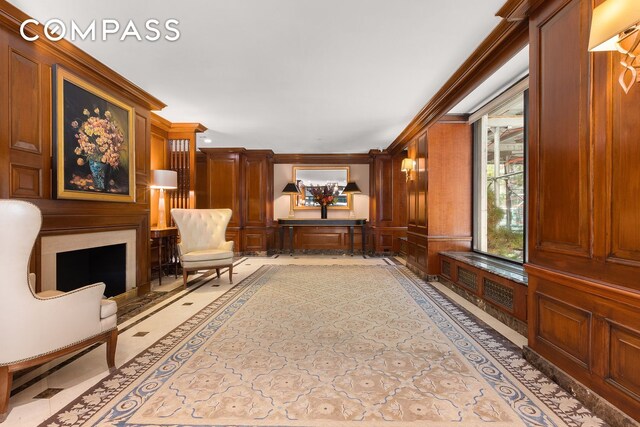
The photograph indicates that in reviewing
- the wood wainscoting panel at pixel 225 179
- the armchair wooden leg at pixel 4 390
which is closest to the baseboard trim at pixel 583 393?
the armchair wooden leg at pixel 4 390

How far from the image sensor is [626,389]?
155cm

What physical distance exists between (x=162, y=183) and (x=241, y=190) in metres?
2.98

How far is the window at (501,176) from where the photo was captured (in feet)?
11.8

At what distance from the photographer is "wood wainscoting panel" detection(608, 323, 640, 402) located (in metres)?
1.51

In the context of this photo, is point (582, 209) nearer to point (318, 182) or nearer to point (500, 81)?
point (500, 81)

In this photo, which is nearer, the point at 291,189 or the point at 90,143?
the point at 90,143

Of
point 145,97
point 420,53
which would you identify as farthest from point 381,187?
point 145,97

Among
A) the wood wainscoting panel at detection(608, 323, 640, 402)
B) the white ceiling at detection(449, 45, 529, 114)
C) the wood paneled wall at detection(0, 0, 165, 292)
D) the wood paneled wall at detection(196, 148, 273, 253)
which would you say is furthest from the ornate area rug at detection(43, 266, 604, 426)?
the wood paneled wall at detection(196, 148, 273, 253)

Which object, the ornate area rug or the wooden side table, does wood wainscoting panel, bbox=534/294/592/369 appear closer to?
the ornate area rug

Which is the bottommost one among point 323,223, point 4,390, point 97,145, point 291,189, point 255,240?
point 4,390

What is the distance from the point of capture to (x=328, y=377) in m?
2.06

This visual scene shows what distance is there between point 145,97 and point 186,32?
1.83 meters

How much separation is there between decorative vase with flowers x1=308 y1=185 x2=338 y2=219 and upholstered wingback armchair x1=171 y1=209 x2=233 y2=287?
10.6ft

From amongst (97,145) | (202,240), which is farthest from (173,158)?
(97,145)
